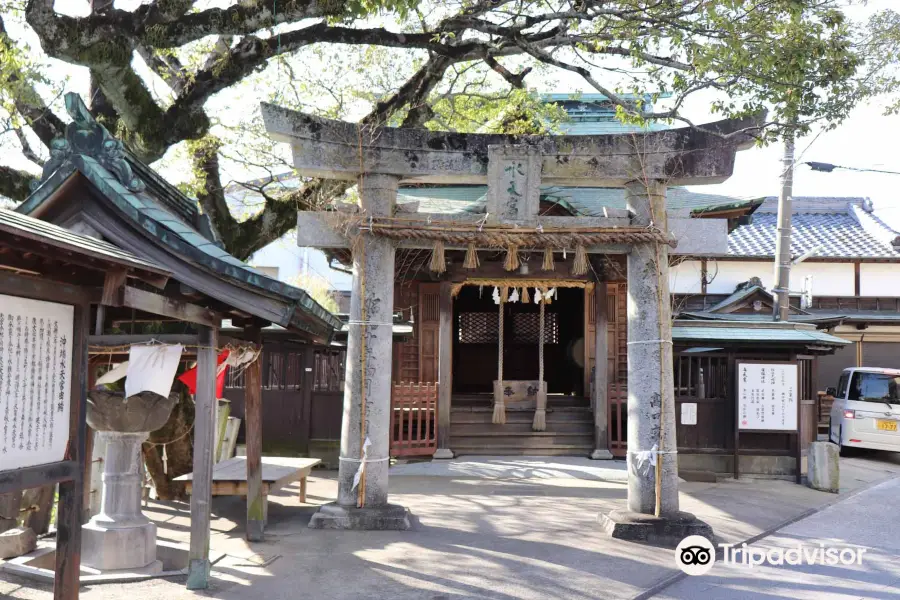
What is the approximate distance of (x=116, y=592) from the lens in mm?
6605

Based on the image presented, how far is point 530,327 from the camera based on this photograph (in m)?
22.0

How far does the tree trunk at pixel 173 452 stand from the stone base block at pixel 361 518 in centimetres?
316

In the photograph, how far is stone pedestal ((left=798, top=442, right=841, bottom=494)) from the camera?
12992 mm

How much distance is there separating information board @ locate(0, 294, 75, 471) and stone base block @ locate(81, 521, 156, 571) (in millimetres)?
2631

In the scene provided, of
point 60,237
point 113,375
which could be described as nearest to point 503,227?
point 113,375

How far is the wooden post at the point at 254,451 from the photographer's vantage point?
341 inches

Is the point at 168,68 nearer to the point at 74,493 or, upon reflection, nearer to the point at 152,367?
the point at 152,367

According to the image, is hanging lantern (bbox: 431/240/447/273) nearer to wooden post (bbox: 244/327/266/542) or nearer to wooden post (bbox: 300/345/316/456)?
wooden post (bbox: 244/327/266/542)

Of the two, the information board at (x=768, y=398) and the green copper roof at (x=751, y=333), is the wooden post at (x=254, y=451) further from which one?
the information board at (x=768, y=398)

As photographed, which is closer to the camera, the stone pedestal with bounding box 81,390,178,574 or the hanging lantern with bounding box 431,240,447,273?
the stone pedestal with bounding box 81,390,178,574

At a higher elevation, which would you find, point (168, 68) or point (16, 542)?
point (168, 68)

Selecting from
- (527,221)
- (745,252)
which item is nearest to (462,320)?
(745,252)

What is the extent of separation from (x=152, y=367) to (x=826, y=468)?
11397 millimetres

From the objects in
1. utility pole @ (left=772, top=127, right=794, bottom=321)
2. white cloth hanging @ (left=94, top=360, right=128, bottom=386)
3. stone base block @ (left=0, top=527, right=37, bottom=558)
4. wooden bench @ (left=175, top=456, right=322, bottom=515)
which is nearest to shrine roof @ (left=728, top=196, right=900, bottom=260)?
utility pole @ (left=772, top=127, right=794, bottom=321)
